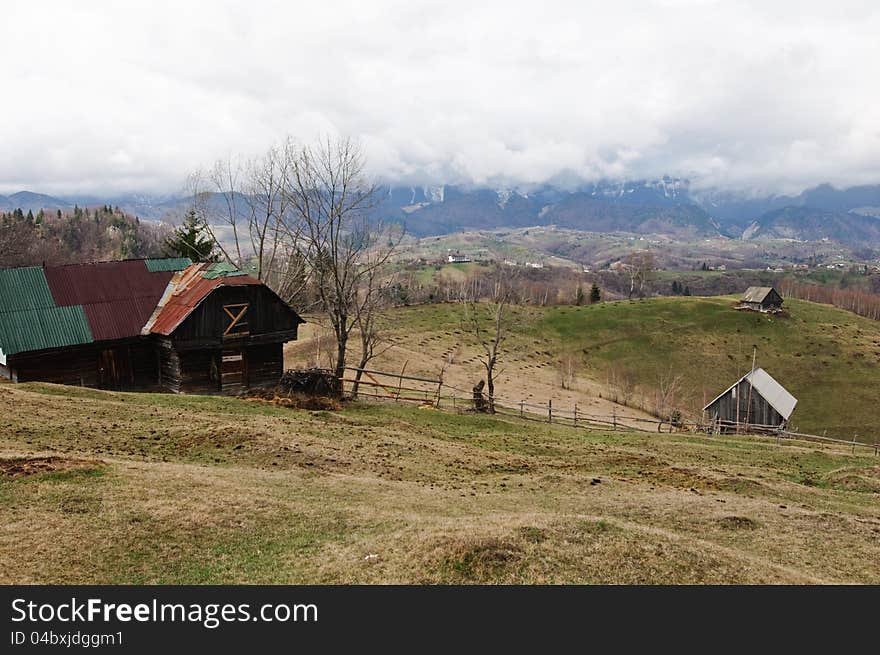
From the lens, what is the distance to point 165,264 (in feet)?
122

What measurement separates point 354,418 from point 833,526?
19.4m

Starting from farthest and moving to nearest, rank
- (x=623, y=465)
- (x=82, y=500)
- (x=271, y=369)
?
1. (x=271, y=369)
2. (x=623, y=465)
3. (x=82, y=500)

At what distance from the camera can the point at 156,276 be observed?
36.1 metres

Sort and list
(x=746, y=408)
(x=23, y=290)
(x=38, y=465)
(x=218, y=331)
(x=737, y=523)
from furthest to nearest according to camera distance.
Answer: (x=746, y=408)
(x=218, y=331)
(x=23, y=290)
(x=737, y=523)
(x=38, y=465)

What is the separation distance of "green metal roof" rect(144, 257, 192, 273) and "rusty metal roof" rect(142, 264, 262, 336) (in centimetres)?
128

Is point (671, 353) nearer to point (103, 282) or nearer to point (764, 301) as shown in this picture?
point (764, 301)

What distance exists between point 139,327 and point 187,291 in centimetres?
338

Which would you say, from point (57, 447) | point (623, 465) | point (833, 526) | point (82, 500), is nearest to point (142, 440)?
point (57, 447)

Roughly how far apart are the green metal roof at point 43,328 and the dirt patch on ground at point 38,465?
56.8ft

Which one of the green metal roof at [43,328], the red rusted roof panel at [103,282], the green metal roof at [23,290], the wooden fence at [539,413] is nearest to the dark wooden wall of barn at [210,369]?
the red rusted roof panel at [103,282]

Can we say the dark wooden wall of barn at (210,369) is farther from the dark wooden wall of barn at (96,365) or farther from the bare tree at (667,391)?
the bare tree at (667,391)

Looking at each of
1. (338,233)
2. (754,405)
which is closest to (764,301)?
(754,405)
